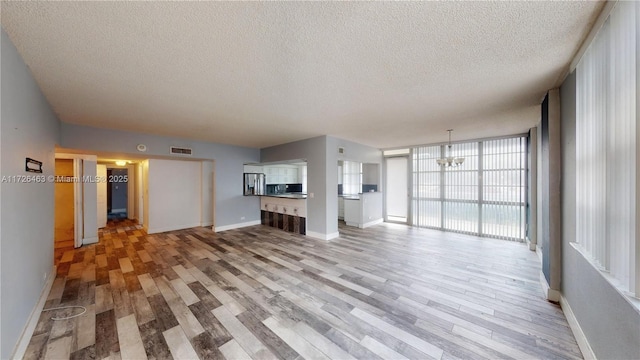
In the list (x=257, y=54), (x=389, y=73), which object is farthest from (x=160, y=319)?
(x=389, y=73)

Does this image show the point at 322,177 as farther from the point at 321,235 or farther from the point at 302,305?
the point at 302,305

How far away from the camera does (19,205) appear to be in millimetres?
1895

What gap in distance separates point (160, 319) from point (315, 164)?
4.07 metres

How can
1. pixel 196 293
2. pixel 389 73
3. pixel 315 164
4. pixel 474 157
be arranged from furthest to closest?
pixel 474 157 → pixel 315 164 → pixel 196 293 → pixel 389 73

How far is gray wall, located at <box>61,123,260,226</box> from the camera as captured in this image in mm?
4281

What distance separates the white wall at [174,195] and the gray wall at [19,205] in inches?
143

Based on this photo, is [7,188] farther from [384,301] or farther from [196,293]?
[384,301]

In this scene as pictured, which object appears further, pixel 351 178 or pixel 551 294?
pixel 351 178

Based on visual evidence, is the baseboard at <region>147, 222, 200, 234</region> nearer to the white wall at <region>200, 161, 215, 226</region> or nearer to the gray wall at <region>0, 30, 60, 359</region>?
the white wall at <region>200, 161, 215, 226</region>

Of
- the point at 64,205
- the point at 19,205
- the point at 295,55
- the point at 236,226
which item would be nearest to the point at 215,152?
the point at 236,226

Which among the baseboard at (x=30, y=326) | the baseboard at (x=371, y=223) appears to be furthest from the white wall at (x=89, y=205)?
the baseboard at (x=371, y=223)

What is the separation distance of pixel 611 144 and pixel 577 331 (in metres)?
1.77

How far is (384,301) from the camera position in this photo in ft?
8.57

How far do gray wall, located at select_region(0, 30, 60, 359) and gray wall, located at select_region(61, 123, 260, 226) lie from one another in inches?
73.9
